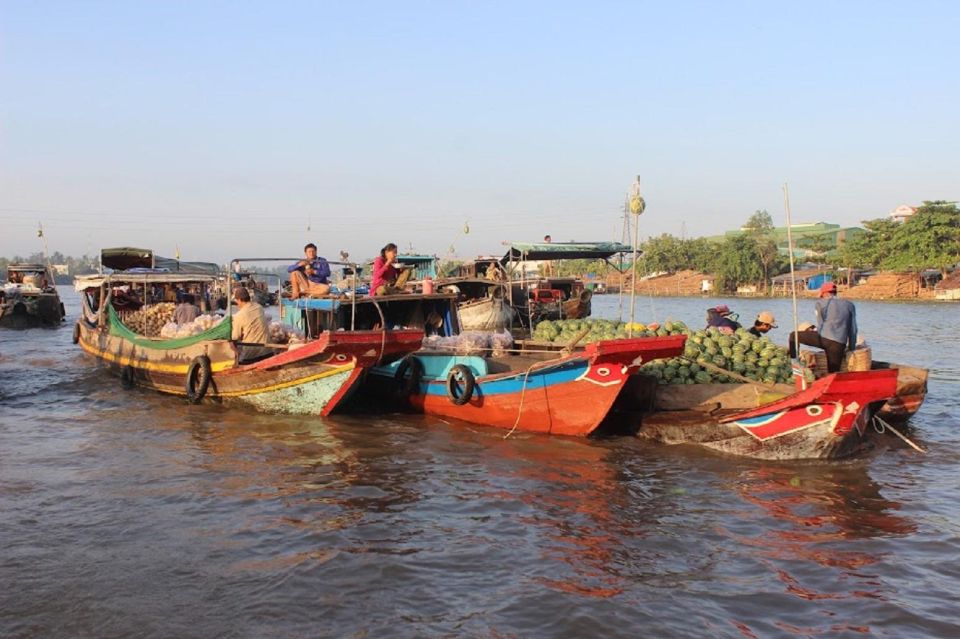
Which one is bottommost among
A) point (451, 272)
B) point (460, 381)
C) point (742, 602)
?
point (742, 602)

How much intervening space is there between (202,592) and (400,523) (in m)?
1.75

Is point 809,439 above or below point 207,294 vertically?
below

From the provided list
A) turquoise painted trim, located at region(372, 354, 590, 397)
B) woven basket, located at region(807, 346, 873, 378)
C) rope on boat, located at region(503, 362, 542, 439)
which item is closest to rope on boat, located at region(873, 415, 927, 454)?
woven basket, located at region(807, 346, 873, 378)

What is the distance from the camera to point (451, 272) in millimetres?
26781

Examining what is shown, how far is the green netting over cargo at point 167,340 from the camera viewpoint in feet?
35.5

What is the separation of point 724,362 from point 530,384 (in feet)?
7.79

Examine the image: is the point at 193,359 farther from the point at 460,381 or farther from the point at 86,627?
the point at 86,627

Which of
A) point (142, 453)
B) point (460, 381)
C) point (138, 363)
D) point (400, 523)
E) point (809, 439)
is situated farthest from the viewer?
point (138, 363)

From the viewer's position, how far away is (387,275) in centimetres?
1143

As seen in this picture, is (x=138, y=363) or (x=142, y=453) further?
(x=138, y=363)

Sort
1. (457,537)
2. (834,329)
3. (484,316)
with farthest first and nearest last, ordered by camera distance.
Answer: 1. (484,316)
2. (834,329)
3. (457,537)

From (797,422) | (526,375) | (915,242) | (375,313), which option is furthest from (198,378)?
(915,242)

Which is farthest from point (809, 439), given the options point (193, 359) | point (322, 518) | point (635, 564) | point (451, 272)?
point (451, 272)

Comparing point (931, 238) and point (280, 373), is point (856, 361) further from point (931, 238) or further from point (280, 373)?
point (931, 238)
